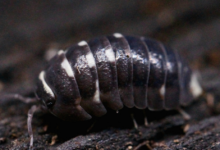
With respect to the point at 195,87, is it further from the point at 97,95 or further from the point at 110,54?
the point at 97,95

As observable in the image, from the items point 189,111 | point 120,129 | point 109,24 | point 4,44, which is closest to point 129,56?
point 120,129

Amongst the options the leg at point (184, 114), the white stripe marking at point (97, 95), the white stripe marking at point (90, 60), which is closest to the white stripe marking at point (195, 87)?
the leg at point (184, 114)

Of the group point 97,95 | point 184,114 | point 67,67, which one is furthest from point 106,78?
point 184,114

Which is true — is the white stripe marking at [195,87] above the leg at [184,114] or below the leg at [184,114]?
above

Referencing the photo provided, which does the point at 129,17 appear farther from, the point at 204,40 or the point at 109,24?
the point at 204,40

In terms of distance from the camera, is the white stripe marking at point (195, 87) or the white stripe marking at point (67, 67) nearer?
the white stripe marking at point (67, 67)

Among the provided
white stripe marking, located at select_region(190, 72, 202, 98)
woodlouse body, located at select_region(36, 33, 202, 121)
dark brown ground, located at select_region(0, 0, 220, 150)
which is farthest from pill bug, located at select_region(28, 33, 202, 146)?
white stripe marking, located at select_region(190, 72, 202, 98)

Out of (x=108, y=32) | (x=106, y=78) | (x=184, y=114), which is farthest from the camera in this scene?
(x=108, y=32)

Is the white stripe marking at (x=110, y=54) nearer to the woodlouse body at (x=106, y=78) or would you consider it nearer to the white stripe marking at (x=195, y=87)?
the woodlouse body at (x=106, y=78)
